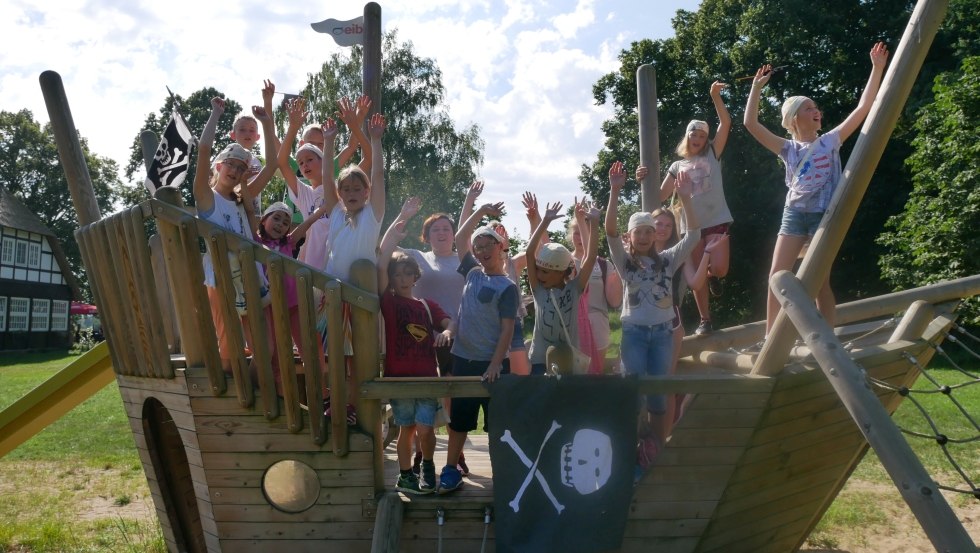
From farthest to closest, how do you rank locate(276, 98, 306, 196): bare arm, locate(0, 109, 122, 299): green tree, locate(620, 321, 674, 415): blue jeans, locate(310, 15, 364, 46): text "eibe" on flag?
1. locate(0, 109, 122, 299): green tree
2. locate(310, 15, 364, 46): text "eibe" on flag
3. locate(276, 98, 306, 196): bare arm
4. locate(620, 321, 674, 415): blue jeans

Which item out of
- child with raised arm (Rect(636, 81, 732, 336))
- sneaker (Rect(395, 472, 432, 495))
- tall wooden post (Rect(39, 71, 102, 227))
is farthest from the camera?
tall wooden post (Rect(39, 71, 102, 227))

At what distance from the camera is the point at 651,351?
16.6ft

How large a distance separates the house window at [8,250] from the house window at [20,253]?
0.84 ft

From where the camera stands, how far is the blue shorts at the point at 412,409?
4621 millimetres

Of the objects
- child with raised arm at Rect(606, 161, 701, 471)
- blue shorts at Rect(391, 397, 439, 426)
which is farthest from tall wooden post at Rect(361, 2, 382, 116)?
blue shorts at Rect(391, 397, 439, 426)

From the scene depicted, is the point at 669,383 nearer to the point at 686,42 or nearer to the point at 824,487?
the point at 824,487

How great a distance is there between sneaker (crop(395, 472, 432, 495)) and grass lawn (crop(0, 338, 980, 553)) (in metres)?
3.50

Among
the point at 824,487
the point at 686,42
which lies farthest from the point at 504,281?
the point at 686,42

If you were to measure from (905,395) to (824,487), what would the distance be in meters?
1.09

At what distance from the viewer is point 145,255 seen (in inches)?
184

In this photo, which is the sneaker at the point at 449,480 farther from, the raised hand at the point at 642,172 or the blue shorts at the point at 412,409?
the raised hand at the point at 642,172

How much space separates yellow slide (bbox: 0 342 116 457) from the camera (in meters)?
6.48

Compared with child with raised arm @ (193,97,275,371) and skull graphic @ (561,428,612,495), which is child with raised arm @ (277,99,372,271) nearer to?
child with raised arm @ (193,97,275,371)

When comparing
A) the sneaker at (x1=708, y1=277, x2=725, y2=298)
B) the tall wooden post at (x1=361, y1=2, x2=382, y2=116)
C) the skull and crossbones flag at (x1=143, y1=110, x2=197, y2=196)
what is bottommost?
the sneaker at (x1=708, y1=277, x2=725, y2=298)
